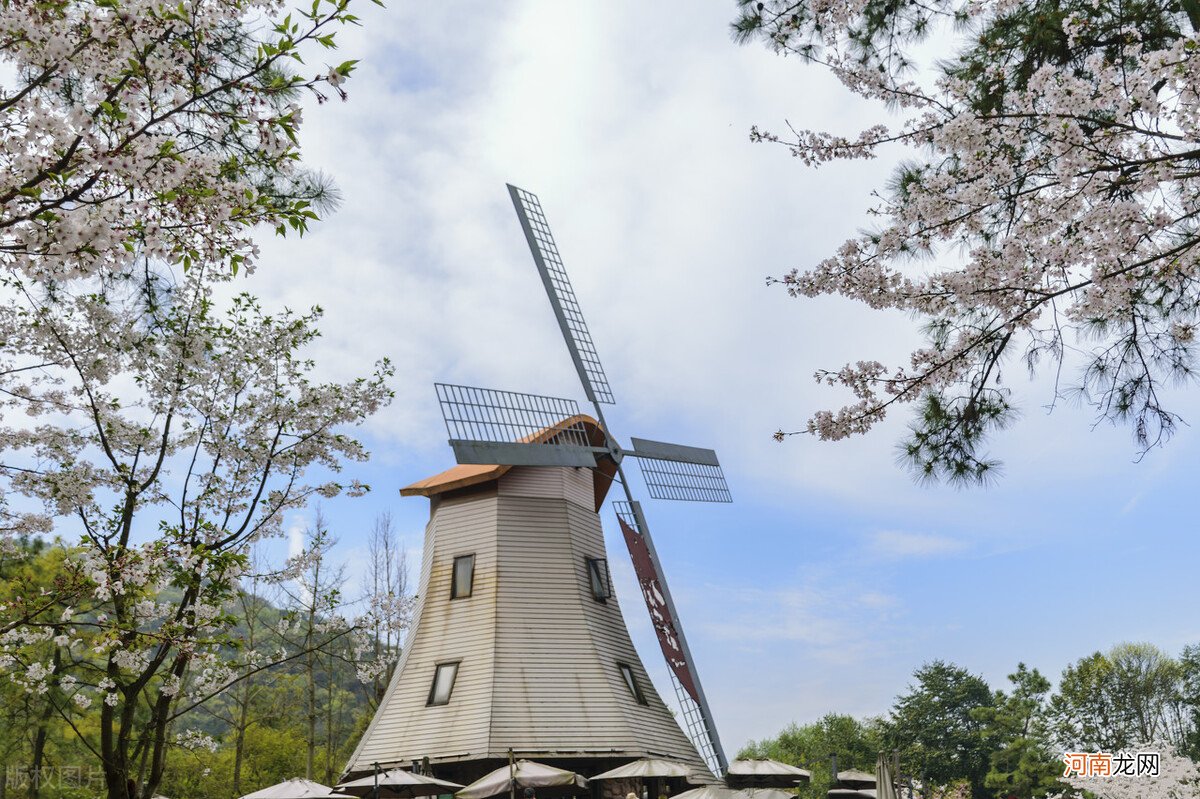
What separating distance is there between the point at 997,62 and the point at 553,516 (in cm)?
1442

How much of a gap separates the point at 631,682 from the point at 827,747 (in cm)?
3571

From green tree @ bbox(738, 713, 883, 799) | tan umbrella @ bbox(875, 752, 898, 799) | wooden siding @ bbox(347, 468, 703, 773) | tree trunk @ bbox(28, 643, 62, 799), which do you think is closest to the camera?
tan umbrella @ bbox(875, 752, 898, 799)

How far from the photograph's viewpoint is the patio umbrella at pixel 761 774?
19.0m

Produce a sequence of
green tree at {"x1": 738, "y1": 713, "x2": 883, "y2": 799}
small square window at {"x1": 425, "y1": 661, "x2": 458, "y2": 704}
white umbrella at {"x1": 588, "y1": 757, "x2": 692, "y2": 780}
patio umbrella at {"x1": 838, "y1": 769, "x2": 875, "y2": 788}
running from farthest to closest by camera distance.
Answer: green tree at {"x1": 738, "y1": 713, "x2": 883, "y2": 799} → patio umbrella at {"x1": 838, "y1": 769, "x2": 875, "y2": 788} → small square window at {"x1": 425, "y1": 661, "x2": 458, "y2": 704} → white umbrella at {"x1": 588, "y1": 757, "x2": 692, "y2": 780}

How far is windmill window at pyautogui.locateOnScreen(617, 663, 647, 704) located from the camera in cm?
2062

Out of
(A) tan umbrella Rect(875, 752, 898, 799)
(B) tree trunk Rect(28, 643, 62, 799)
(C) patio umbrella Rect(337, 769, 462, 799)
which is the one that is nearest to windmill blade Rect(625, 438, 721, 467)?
(C) patio umbrella Rect(337, 769, 462, 799)

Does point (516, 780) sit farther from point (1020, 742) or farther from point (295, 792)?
point (1020, 742)

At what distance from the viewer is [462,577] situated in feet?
68.5

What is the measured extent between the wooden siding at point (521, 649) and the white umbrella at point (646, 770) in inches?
21.1

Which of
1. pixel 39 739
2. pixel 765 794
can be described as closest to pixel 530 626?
pixel 765 794

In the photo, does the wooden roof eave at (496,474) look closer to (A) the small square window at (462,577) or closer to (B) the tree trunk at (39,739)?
(A) the small square window at (462,577)

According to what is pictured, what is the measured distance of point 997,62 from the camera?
868 cm

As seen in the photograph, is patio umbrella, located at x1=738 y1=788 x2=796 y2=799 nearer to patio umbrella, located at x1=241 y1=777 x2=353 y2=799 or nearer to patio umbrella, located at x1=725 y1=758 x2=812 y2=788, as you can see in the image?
patio umbrella, located at x1=725 y1=758 x2=812 y2=788

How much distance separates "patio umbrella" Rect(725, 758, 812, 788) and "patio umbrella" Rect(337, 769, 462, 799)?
210 inches
